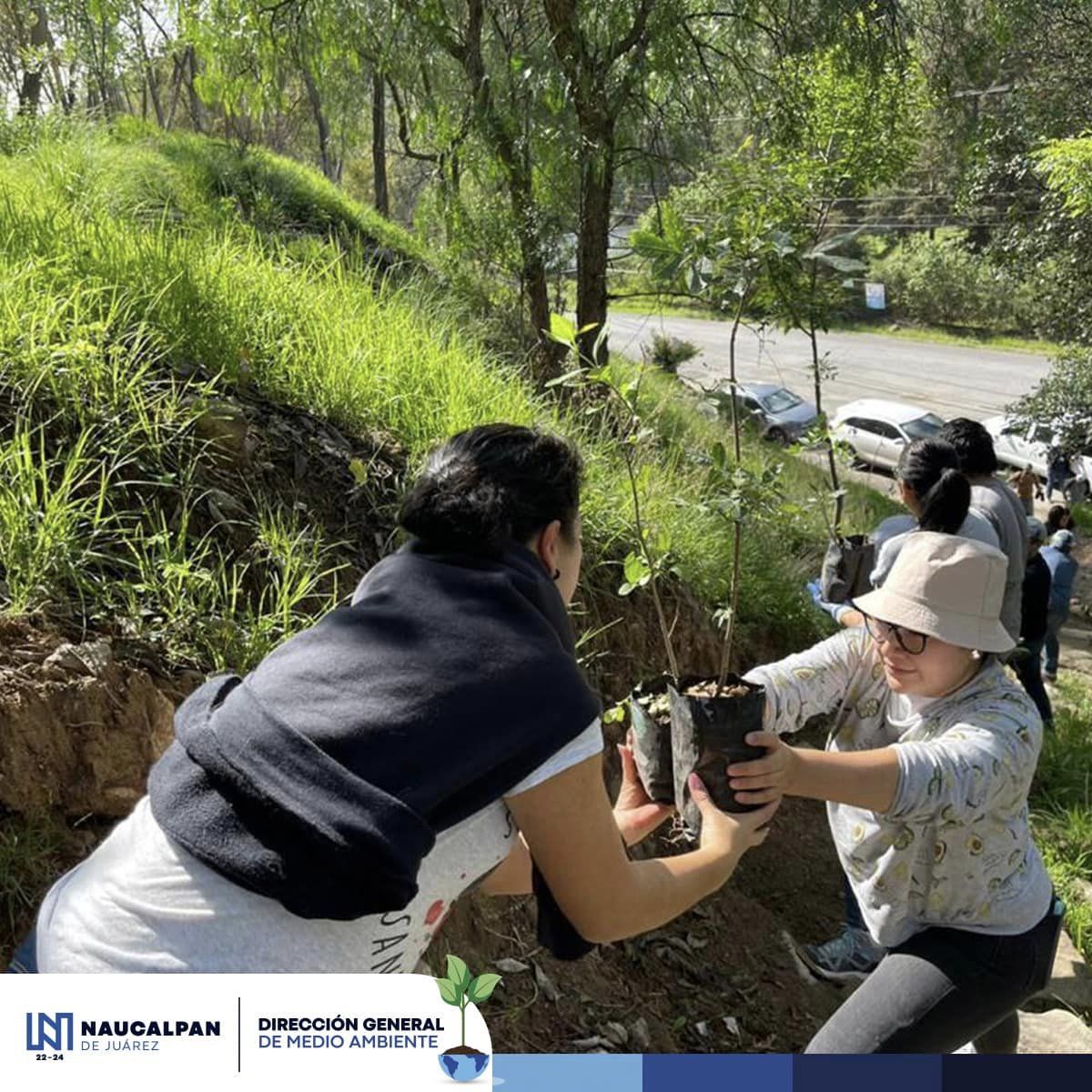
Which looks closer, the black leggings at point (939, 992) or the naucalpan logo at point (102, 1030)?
the naucalpan logo at point (102, 1030)

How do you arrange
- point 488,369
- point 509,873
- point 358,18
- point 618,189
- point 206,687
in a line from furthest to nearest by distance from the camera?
point 618,189 → point 358,18 → point 488,369 → point 509,873 → point 206,687

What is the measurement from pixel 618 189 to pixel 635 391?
7.65 m

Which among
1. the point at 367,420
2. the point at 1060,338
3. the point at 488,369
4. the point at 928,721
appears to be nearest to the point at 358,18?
the point at 488,369

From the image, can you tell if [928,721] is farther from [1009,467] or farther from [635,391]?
[1009,467]

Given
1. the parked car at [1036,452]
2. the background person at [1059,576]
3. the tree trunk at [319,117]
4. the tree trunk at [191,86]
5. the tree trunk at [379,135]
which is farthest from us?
the parked car at [1036,452]

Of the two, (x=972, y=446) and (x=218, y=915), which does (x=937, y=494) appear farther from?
(x=218, y=915)

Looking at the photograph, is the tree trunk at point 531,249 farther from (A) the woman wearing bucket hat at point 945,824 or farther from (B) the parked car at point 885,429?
(B) the parked car at point 885,429

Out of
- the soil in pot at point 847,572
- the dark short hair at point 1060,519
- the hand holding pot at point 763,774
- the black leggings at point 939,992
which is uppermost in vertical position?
the hand holding pot at point 763,774

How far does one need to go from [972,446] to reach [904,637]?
1830 millimetres

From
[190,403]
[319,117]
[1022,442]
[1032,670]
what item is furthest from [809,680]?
[319,117]

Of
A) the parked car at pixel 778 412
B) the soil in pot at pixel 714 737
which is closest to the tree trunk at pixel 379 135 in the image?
the parked car at pixel 778 412

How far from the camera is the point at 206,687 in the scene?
124cm

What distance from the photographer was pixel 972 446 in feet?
11.0

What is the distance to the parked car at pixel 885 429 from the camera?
55.8 feet
